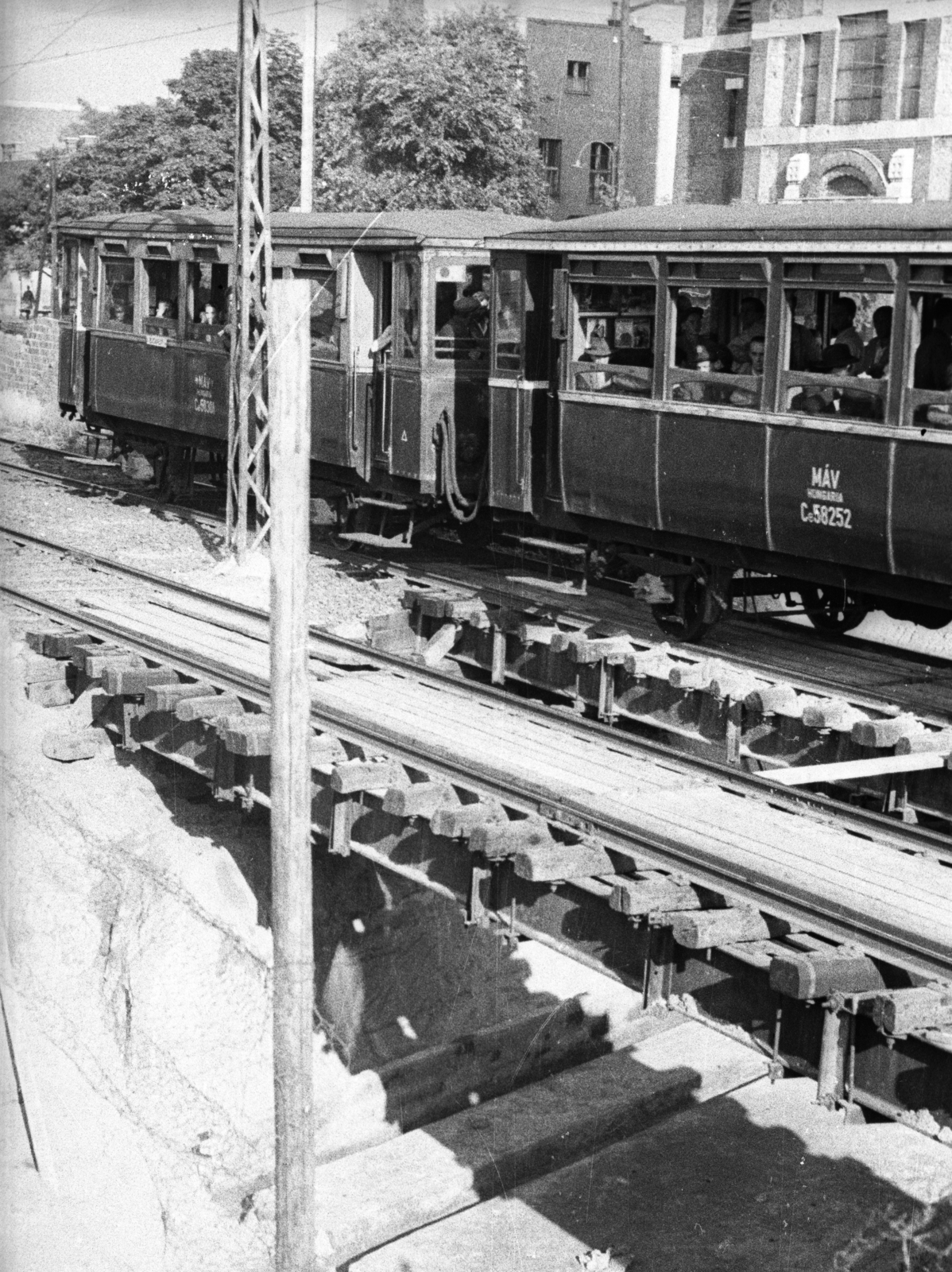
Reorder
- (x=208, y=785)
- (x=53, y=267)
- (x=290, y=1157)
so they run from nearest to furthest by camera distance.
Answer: (x=290, y=1157) < (x=208, y=785) < (x=53, y=267)

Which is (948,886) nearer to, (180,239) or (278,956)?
(278,956)

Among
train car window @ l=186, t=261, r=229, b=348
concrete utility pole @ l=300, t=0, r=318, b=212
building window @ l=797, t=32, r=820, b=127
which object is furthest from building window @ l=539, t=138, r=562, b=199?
train car window @ l=186, t=261, r=229, b=348

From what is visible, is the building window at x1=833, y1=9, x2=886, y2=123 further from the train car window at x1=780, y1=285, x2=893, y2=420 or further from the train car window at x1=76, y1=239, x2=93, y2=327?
the train car window at x1=780, y1=285, x2=893, y2=420

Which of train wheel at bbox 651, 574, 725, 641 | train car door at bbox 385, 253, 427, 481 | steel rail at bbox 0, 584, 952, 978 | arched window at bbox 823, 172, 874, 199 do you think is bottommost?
steel rail at bbox 0, 584, 952, 978

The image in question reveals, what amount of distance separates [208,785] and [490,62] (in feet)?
79.2

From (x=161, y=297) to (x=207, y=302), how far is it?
1.23m

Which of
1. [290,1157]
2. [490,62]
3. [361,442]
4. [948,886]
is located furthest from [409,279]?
[490,62]

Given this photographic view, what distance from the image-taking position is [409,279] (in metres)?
14.8

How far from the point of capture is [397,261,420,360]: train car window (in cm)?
1469

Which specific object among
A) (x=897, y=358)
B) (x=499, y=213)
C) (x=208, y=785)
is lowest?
(x=208, y=785)

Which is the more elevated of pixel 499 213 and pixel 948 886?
pixel 499 213

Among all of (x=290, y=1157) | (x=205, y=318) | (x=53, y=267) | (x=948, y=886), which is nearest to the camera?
(x=290, y=1157)

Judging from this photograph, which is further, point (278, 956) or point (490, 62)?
point (490, 62)

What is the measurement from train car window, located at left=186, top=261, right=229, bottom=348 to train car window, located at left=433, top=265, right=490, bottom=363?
321 centimetres
